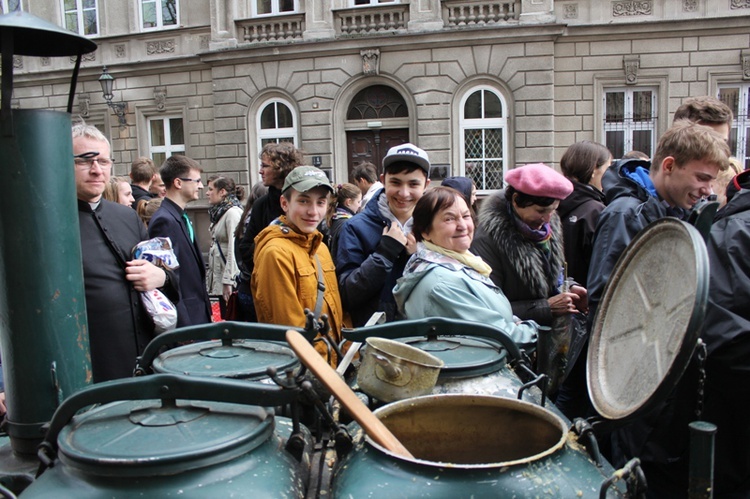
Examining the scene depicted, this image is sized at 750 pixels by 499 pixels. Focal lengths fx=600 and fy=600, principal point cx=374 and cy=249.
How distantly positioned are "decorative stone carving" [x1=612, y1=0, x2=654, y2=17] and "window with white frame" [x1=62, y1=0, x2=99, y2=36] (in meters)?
12.0

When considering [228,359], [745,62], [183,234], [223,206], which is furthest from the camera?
[745,62]

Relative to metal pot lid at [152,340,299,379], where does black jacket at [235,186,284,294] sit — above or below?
above

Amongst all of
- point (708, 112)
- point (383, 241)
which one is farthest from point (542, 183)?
point (708, 112)

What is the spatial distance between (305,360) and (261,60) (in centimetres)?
1272

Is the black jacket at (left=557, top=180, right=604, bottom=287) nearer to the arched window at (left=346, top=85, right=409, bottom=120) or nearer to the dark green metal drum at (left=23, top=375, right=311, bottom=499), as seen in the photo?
the dark green metal drum at (left=23, top=375, right=311, bottom=499)

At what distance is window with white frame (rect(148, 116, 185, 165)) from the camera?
1438cm

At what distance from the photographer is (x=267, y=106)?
43.6ft

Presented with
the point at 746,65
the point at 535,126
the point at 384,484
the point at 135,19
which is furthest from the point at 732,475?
the point at 135,19

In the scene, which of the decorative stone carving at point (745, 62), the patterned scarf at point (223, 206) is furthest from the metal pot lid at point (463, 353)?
the decorative stone carving at point (745, 62)

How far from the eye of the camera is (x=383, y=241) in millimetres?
2816

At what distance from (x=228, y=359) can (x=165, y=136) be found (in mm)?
13985

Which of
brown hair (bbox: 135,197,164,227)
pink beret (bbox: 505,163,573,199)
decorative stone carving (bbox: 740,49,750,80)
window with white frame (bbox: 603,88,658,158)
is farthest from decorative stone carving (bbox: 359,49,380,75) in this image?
pink beret (bbox: 505,163,573,199)

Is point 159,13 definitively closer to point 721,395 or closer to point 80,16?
point 80,16

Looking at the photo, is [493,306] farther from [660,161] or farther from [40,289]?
[40,289]
